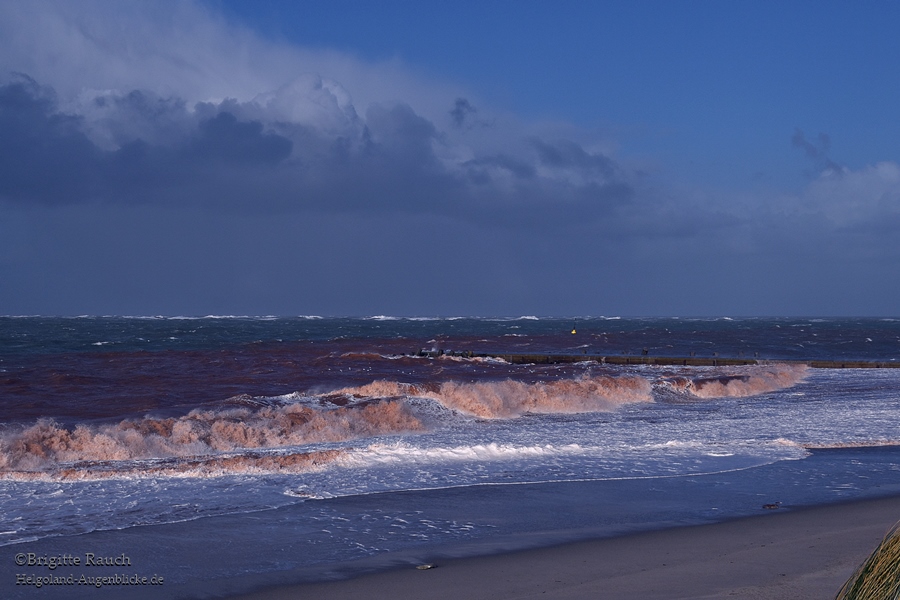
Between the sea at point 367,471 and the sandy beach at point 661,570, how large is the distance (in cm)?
36

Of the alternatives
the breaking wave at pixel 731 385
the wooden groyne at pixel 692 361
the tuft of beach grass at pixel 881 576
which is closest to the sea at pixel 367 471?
the breaking wave at pixel 731 385

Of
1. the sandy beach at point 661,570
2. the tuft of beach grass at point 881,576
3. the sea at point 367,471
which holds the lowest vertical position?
the sea at point 367,471

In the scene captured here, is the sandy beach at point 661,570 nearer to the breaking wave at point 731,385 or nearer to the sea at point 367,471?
the sea at point 367,471

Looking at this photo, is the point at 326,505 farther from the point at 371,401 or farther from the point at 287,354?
the point at 287,354

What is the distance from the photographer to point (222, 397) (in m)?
19.6

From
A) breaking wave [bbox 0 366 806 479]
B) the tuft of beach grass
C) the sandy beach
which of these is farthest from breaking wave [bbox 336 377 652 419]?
the tuft of beach grass

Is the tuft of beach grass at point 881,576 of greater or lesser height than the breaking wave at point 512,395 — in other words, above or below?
above

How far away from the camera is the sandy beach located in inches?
229

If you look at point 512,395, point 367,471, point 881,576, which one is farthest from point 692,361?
point 881,576

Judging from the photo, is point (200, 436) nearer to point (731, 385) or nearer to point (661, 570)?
point (661, 570)

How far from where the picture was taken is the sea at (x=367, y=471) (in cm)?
691

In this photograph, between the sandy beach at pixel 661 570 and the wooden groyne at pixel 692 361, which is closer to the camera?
the sandy beach at pixel 661 570

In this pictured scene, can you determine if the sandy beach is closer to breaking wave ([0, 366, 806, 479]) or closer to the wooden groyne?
breaking wave ([0, 366, 806, 479])

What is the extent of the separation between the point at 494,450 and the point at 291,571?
6380mm
